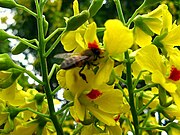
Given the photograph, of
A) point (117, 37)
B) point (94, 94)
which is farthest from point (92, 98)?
point (117, 37)

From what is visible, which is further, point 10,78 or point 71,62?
point 10,78

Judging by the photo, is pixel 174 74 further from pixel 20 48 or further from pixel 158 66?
pixel 20 48

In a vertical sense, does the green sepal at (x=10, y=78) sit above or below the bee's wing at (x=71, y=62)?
below

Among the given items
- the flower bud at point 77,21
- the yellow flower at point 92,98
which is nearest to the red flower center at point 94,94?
the yellow flower at point 92,98

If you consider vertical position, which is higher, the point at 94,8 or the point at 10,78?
the point at 94,8

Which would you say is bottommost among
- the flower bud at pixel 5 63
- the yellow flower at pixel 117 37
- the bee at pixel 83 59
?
the flower bud at pixel 5 63

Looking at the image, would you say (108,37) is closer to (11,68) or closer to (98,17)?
(11,68)

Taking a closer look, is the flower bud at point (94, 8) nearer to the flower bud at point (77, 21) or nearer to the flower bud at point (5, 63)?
the flower bud at point (77, 21)
